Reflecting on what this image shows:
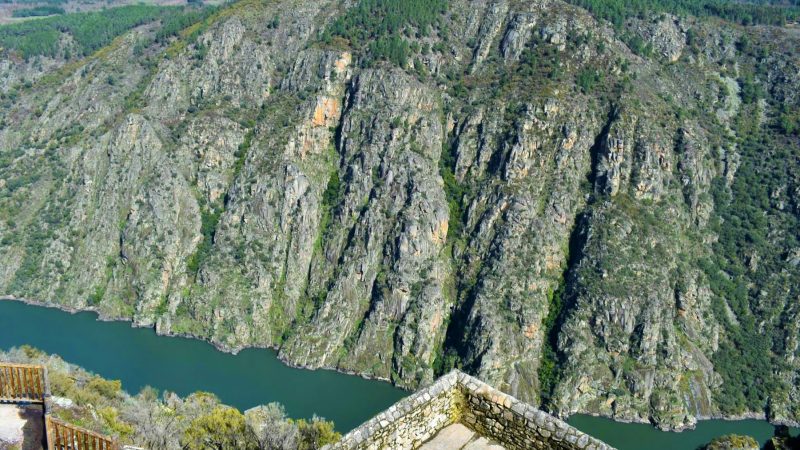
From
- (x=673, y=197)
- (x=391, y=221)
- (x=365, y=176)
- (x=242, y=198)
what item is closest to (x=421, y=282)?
(x=391, y=221)

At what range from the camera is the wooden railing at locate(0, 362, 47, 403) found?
18.0m

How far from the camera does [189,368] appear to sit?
342 ft

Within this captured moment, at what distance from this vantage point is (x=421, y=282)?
4658 inches

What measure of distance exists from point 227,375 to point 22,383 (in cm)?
8821

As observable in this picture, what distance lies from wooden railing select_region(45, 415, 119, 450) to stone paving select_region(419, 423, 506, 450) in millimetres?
7499

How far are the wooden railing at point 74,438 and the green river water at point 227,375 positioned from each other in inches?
2946

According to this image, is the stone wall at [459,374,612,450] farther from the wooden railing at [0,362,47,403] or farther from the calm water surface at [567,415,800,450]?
the calm water surface at [567,415,800,450]

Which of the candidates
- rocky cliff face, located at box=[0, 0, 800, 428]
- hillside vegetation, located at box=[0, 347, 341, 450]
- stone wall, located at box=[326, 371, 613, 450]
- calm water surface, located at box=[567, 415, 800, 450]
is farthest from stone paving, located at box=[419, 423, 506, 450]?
rocky cliff face, located at box=[0, 0, 800, 428]

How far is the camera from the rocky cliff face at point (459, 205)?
359ft

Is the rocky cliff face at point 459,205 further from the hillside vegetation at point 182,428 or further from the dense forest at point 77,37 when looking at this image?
the hillside vegetation at point 182,428

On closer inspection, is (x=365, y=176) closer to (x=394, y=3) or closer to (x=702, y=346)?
(x=394, y=3)

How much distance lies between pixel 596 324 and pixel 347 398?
1463 inches

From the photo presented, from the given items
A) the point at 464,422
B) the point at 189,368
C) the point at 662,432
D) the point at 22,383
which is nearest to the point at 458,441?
the point at 464,422

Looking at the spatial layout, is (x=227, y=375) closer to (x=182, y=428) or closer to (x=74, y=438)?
(x=182, y=428)
